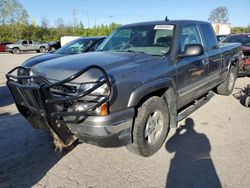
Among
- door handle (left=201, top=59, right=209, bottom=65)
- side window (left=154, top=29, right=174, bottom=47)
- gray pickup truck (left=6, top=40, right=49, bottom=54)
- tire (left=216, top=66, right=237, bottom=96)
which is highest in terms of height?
side window (left=154, top=29, right=174, bottom=47)

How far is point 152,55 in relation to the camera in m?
3.97

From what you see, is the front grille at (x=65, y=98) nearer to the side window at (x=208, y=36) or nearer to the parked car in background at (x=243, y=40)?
the side window at (x=208, y=36)

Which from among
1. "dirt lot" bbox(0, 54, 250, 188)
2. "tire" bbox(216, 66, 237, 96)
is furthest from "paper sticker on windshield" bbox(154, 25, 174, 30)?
"tire" bbox(216, 66, 237, 96)

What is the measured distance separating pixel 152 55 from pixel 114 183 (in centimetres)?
197

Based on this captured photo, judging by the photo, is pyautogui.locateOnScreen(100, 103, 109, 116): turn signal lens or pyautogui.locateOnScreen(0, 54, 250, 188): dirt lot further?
pyautogui.locateOnScreen(0, 54, 250, 188): dirt lot

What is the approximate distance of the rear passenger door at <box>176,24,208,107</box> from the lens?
13.8ft

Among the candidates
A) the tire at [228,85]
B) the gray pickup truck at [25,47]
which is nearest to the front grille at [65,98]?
the tire at [228,85]

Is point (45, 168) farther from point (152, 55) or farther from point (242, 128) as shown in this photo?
point (242, 128)

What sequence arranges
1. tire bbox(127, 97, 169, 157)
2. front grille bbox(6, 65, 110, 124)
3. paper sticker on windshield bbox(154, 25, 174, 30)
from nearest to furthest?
front grille bbox(6, 65, 110, 124), tire bbox(127, 97, 169, 157), paper sticker on windshield bbox(154, 25, 174, 30)

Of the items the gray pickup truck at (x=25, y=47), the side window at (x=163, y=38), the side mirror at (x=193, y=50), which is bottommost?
the gray pickup truck at (x=25, y=47)

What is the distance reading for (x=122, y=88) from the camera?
3.08 meters

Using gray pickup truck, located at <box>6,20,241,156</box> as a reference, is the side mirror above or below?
above

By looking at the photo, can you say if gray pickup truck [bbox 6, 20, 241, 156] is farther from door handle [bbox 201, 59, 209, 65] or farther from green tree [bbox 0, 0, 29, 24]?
green tree [bbox 0, 0, 29, 24]

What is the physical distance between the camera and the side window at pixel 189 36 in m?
4.43
